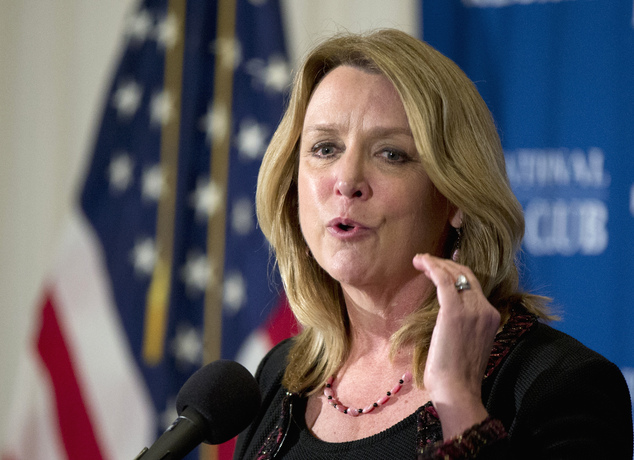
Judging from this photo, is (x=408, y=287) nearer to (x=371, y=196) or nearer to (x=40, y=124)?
(x=371, y=196)

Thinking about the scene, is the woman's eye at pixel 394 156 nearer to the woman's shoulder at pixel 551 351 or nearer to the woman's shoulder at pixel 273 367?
the woman's shoulder at pixel 551 351

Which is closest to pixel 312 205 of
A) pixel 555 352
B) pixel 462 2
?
pixel 555 352

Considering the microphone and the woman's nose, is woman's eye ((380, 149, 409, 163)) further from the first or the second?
the microphone

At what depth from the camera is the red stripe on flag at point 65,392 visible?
3602mm

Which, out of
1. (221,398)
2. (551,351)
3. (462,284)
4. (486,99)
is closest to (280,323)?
(486,99)

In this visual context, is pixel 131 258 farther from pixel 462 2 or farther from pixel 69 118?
pixel 462 2

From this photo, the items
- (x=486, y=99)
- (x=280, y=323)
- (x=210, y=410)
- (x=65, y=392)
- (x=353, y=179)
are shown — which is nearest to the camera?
(x=210, y=410)

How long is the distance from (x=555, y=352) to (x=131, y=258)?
266 cm

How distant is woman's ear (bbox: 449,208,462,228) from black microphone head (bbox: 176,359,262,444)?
56 cm

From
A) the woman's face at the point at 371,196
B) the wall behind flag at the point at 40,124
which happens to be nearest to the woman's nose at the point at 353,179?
the woman's face at the point at 371,196

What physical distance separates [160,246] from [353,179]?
2.23 meters

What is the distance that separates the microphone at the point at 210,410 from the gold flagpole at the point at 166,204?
212 centimetres

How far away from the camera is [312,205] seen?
163cm

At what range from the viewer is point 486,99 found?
2930 millimetres
